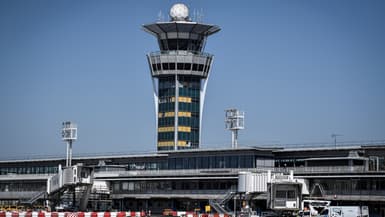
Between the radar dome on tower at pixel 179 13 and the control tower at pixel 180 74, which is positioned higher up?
the radar dome on tower at pixel 179 13

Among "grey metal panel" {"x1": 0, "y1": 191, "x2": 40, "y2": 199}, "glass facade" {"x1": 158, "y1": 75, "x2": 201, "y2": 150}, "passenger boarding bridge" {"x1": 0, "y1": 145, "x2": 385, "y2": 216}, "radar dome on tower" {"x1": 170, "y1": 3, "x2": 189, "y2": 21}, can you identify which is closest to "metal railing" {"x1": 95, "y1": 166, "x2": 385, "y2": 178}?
"passenger boarding bridge" {"x1": 0, "y1": 145, "x2": 385, "y2": 216}

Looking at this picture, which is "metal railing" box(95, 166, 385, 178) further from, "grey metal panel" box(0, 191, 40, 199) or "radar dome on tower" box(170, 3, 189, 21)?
"radar dome on tower" box(170, 3, 189, 21)

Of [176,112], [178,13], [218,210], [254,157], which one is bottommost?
[218,210]

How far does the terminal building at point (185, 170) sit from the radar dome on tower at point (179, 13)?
0.24 metres

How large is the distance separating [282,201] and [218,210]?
16.1 m

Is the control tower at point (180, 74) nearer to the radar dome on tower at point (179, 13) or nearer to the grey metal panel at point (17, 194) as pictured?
the radar dome on tower at point (179, 13)

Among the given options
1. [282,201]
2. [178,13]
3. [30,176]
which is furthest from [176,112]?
[282,201]

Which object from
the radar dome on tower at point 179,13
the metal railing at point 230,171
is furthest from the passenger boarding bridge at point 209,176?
the radar dome on tower at point 179,13

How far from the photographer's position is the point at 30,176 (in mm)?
164375

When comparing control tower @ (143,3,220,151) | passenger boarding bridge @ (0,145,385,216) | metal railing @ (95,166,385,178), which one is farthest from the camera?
control tower @ (143,3,220,151)

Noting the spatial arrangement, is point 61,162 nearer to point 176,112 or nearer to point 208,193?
point 176,112

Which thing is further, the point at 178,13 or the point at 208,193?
the point at 178,13

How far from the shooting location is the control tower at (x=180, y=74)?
626 feet

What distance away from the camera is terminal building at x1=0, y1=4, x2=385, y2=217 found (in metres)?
118
